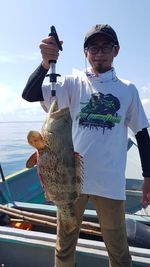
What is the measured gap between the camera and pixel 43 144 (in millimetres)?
2273

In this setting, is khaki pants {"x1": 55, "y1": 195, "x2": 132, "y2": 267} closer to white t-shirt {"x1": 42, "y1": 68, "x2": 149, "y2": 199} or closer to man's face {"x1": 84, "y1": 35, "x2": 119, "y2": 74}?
white t-shirt {"x1": 42, "y1": 68, "x2": 149, "y2": 199}

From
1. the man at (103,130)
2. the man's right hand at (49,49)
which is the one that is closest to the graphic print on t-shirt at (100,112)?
the man at (103,130)

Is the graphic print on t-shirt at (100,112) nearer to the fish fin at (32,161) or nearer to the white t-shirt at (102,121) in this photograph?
the white t-shirt at (102,121)

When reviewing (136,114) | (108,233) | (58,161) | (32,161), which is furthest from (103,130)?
(108,233)

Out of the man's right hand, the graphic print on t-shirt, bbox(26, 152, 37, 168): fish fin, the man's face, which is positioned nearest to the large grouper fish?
bbox(26, 152, 37, 168): fish fin

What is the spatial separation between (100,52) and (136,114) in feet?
2.00

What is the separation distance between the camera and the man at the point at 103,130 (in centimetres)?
282

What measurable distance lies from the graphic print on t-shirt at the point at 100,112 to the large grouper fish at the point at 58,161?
0.50 meters

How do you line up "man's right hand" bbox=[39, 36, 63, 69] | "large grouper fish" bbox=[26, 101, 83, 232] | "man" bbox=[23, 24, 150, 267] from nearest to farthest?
1. "large grouper fish" bbox=[26, 101, 83, 232]
2. "man's right hand" bbox=[39, 36, 63, 69]
3. "man" bbox=[23, 24, 150, 267]

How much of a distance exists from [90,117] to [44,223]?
67.8 inches

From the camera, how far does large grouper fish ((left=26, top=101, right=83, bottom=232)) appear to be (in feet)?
7.60

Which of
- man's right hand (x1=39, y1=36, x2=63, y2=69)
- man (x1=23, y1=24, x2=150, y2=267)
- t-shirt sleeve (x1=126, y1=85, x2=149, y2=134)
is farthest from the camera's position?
t-shirt sleeve (x1=126, y1=85, x2=149, y2=134)

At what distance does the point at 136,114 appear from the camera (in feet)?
9.75

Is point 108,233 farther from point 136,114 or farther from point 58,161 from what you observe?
point 136,114
